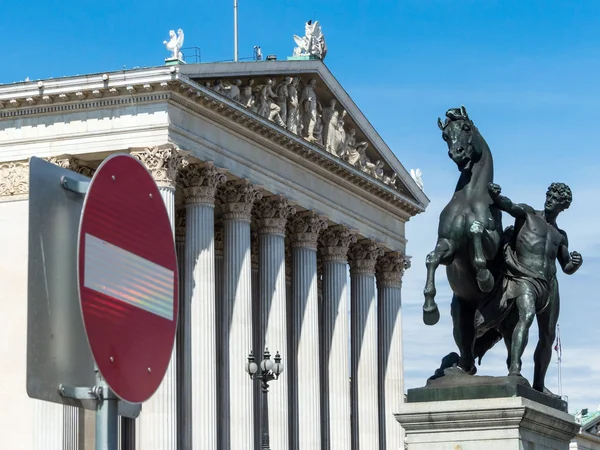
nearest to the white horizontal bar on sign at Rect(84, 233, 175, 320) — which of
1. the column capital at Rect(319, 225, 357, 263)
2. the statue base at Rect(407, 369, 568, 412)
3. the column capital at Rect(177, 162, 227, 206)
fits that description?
the statue base at Rect(407, 369, 568, 412)

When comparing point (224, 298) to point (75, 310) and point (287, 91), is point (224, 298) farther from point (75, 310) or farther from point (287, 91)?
point (75, 310)

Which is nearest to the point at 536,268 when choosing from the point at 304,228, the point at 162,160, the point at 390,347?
the point at 162,160

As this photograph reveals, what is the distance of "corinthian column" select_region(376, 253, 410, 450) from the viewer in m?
77.0

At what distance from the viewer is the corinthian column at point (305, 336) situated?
66.7 metres

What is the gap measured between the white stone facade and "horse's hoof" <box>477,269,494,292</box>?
129 ft

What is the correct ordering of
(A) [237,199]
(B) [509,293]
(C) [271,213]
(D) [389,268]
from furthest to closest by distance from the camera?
(D) [389,268] → (C) [271,213] → (A) [237,199] → (B) [509,293]

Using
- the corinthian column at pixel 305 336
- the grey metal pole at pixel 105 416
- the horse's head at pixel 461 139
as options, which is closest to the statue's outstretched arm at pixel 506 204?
the horse's head at pixel 461 139

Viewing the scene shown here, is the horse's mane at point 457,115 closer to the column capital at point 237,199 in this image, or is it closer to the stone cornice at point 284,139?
the stone cornice at point 284,139

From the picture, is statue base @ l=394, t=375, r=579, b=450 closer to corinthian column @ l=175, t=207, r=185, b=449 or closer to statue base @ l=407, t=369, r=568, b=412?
statue base @ l=407, t=369, r=568, b=412

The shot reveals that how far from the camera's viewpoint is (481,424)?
1395 centimetres

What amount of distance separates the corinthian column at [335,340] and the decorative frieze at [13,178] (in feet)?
62.9

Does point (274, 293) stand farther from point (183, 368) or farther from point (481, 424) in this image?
point (481, 424)

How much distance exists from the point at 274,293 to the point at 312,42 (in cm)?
1384

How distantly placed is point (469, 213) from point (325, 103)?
187 feet
